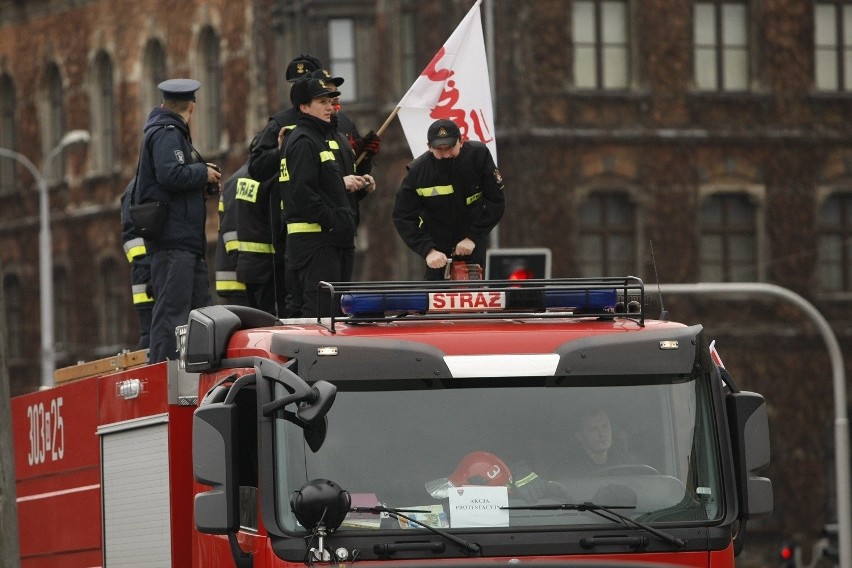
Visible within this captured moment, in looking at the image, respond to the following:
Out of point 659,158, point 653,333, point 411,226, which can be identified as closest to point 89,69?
point 659,158

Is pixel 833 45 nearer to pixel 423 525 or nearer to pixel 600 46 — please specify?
pixel 600 46

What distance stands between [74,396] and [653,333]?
3.26 metres

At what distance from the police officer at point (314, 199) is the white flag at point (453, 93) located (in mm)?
2241

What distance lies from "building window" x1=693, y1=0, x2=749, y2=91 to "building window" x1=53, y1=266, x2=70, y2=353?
17319 mm

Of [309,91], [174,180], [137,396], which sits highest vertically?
[309,91]

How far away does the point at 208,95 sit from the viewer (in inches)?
1847

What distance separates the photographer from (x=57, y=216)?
173ft

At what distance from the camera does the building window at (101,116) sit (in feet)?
167

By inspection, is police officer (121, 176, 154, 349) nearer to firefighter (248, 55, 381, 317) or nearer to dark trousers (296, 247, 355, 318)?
firefighter (248, 55, 381, 317)

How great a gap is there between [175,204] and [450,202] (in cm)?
154

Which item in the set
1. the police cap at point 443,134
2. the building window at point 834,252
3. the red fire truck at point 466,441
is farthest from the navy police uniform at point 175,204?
the building window at point 834,252

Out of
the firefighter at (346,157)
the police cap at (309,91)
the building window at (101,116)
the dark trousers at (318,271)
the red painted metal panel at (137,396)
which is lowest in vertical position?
the red painted metal panel at (137,396)

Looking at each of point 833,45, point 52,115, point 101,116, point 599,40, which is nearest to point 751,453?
point 599,40

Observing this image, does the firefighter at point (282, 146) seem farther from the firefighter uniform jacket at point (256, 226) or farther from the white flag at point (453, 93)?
the white flag at point (453, 93)
